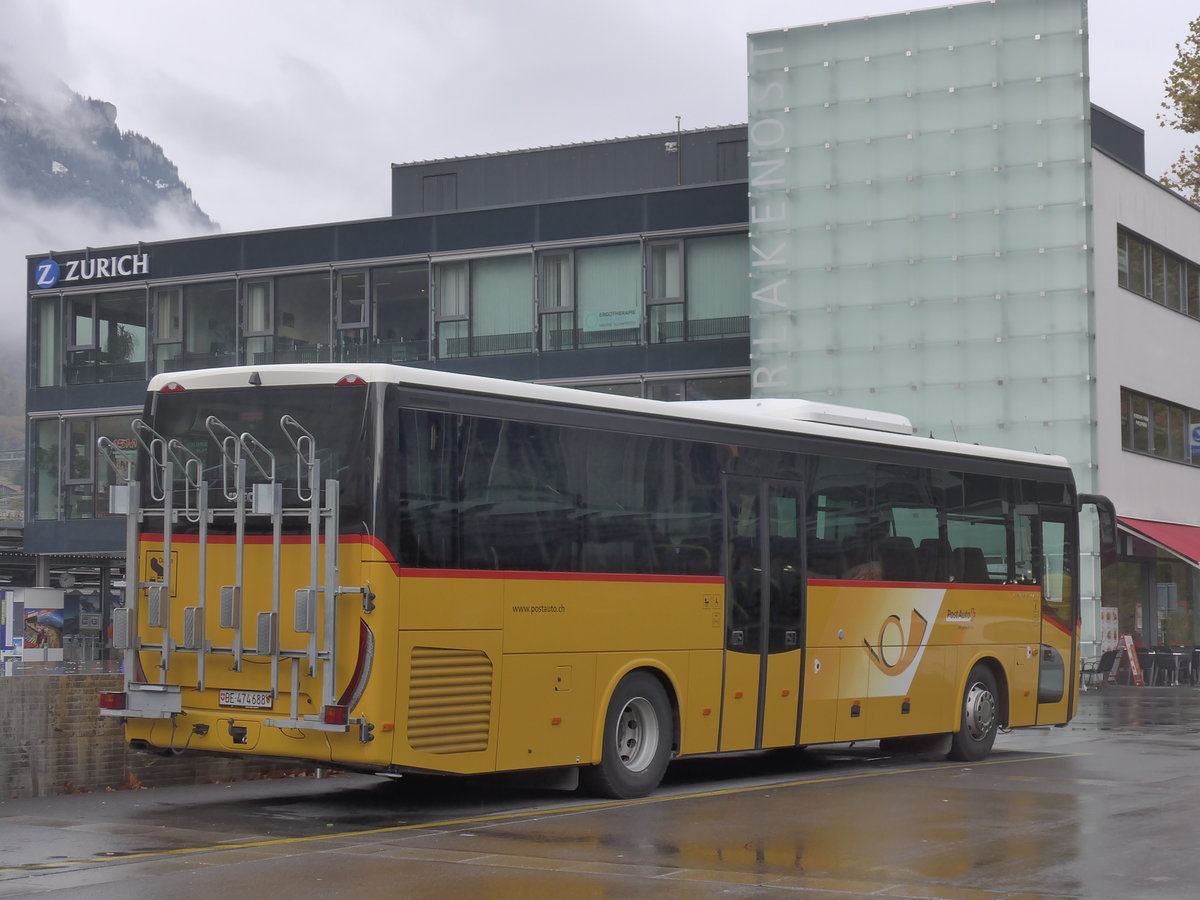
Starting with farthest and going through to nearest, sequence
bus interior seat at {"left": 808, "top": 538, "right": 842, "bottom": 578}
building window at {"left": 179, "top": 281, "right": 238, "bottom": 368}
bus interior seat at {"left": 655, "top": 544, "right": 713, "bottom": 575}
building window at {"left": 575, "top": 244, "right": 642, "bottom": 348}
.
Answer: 1. building window at {"left": 179, "top": 281, "right": 238, "bottom": 368}
2. building window at {"left": 575, "top": 244, "right": 642, "bottom": 348}
3. bus interior seat at {"left": 808, "top": 538, "right": 842, "bottom": 578}
4. bus interior seat at {"left": 655, "top": 544, "right": 713, "bottom": 575}

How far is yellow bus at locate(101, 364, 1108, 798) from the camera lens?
12.4 meters

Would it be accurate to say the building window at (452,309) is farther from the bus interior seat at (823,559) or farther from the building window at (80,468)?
the bus interior seat at (823,559)

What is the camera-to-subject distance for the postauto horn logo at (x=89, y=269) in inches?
1793

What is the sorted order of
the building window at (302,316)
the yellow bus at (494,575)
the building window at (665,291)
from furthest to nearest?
the building window at (302,316), the building window at (665,291), the yellow bus at (494,575)

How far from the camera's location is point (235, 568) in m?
12.9

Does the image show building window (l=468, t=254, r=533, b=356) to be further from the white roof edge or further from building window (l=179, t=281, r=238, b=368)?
the white roof edge

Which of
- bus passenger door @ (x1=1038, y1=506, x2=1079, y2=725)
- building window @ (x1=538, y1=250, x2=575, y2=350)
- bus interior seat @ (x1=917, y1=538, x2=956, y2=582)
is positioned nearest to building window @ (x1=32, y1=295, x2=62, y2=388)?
building window @ (x1=538, y1=250, x2=575, y2=350)

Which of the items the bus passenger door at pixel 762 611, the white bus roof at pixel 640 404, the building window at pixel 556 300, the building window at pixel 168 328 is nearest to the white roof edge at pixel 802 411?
the white bus roof at pixel 640 404

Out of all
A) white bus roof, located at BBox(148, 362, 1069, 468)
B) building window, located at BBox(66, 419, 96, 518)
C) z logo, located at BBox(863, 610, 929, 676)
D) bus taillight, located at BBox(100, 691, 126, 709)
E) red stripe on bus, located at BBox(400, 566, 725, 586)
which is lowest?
bus taillight, located at BBox(100, 691, 126, 709)

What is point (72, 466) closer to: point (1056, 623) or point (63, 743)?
point (1056, 623)

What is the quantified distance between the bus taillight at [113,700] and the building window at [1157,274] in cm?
2792

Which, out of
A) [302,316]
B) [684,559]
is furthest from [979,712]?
[302,316]

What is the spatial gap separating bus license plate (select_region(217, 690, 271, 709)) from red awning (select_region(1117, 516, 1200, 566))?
2666 cm

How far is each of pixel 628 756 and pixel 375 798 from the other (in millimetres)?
2095
